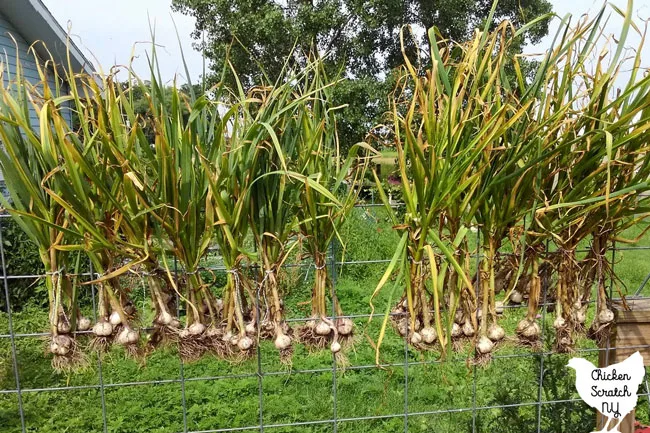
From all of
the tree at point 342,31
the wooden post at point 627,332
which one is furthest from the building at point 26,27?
the wooden post at point 627,332

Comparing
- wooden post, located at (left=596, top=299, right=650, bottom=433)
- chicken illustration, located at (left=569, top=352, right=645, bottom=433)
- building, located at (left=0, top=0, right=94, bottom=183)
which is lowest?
chicken illustration, located at (left=569, top=352, right=645, bottom=433)

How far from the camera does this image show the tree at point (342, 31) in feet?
25.7

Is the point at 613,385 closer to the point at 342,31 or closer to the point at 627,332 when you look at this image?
the point at 627,332

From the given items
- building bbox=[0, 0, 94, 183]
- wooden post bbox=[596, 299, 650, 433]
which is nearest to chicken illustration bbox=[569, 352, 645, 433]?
wooden post bbox=[596, 299, 650, 433]

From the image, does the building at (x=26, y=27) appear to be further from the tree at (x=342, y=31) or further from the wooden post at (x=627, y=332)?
the wooden post at (x=627, y=332)

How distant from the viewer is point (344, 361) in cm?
133

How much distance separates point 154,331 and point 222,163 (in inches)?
17.7

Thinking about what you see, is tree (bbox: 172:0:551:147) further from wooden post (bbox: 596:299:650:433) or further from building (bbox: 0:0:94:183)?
wooden post (bbox: 596:299:650:433)

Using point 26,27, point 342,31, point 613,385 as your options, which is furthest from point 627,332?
point 342,31

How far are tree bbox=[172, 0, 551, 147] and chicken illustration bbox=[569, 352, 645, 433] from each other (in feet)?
19.6

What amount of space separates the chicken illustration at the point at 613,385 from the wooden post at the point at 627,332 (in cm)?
4

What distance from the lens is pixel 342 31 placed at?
880cm

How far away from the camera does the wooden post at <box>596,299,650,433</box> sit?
58.9 inches

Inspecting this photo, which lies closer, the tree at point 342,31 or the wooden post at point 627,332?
the wooden post at point 627,332
